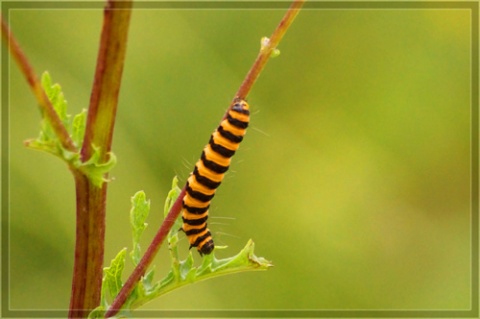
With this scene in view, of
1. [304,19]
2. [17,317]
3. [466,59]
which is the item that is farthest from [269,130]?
[17,317]

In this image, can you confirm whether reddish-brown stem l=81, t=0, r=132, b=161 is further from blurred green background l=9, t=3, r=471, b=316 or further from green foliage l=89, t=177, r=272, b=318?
blurred green background l=9, t=3, r=471, b=316

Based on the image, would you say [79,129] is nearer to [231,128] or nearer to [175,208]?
[175,208]

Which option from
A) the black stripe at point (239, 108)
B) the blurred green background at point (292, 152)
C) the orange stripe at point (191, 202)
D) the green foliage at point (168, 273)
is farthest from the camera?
the blurred green background at point (292, 152)

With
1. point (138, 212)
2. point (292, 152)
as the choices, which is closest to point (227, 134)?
point (138, 212)

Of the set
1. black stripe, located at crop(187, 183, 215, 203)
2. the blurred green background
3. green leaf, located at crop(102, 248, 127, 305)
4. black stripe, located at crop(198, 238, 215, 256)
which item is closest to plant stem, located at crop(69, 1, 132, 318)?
green leaf, located at crop(102, 248, 127, 305)

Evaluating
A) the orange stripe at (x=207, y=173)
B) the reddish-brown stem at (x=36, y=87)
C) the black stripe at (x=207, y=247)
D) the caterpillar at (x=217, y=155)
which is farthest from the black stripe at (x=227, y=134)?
the reddish-brown stem at (x=36, y=87)

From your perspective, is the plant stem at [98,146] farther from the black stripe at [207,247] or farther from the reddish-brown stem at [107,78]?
the black stripe at [207,247]
